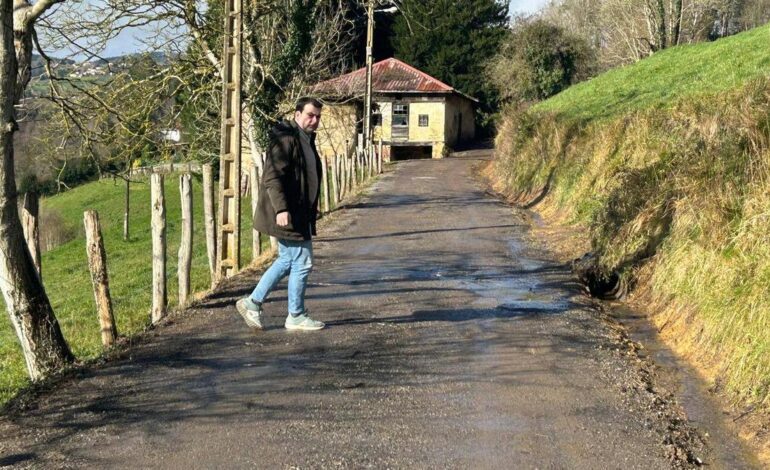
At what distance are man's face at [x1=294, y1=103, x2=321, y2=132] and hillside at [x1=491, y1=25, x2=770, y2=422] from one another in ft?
11.6

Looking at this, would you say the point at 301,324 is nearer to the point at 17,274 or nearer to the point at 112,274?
the point at 17,274

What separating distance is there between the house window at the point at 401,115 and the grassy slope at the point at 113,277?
14.0 meters

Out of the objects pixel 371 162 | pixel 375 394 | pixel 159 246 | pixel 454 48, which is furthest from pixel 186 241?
pixel 454 48

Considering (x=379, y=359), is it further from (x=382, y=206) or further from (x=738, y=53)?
(x=738, y=53)

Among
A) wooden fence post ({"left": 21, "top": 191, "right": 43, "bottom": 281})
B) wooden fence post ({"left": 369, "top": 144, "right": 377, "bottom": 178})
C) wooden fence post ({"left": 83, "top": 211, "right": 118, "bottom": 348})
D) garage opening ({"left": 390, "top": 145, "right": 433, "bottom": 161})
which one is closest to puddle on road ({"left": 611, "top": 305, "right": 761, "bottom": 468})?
wooden fence post ({"left": 83, "top": 211, "right": 118, "bottom": 348})

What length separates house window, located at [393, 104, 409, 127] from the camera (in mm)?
52219

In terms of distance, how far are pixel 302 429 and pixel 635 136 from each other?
1026 cm

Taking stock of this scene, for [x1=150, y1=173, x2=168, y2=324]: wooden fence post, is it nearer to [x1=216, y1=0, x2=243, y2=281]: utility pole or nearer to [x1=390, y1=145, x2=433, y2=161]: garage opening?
[x1=216, y1=0, x2=243, y2=281]: utility pole

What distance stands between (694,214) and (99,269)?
583cm

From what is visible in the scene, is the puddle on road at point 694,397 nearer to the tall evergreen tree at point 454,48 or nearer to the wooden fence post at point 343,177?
the wooden fence post at point 343,177

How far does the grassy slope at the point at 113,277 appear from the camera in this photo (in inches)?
448

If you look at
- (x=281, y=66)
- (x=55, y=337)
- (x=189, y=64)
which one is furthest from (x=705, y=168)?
(x=281, y=66)

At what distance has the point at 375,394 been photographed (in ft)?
18.5

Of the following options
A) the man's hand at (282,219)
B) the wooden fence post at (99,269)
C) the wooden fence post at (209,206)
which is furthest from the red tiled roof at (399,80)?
the man's hand at (282,219)
